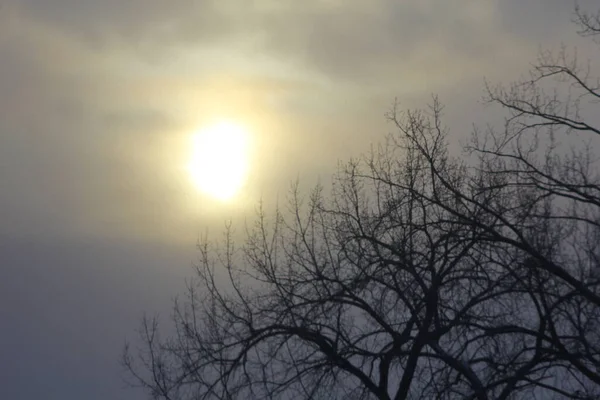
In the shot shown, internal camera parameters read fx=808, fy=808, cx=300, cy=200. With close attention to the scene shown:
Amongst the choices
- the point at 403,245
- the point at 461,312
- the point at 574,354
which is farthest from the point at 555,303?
the point at 403,245

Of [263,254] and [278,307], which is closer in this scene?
[278,307]

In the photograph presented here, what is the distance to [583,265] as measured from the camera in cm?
1009

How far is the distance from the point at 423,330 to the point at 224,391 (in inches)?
146

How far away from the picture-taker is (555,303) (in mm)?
9234

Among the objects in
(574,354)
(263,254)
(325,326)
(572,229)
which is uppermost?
(263,254)

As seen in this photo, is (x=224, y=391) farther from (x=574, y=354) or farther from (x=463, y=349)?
(x=574, y=354)

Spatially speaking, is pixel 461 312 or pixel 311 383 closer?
pixel 461 312

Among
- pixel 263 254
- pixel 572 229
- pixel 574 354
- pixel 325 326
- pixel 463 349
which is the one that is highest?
pixel 263 254

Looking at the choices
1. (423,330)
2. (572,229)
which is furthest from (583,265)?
(423,330)

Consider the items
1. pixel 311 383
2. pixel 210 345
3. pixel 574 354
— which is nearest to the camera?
pixel 574 354

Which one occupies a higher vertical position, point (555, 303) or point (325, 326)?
point (325, 326)

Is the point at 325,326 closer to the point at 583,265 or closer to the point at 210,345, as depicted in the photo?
the point at 210,345

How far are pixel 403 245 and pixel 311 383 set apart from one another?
291 cm

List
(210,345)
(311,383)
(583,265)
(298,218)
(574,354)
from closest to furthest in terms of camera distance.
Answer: (574,354) < (583,265) < (311,383) < (210,345) < (298,218)
